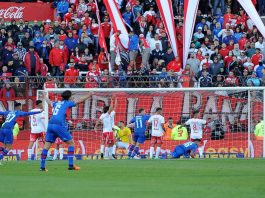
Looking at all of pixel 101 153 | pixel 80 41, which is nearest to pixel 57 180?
pixel 101 153

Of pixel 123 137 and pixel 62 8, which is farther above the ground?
pixel 62 8

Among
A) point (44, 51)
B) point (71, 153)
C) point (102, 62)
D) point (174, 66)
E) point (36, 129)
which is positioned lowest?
point (71, 153)

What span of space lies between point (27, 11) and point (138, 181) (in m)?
24.5

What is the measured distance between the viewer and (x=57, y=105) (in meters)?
25.3

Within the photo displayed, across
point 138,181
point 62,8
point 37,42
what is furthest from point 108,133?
point 138,181

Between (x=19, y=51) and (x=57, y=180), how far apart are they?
1859 centimetres

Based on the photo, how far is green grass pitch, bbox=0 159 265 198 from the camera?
17797mm

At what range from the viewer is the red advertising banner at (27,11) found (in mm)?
44125

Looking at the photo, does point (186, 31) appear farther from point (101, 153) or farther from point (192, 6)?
point (101, 153)

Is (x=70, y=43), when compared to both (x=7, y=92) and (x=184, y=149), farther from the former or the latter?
(x=184, y=149)

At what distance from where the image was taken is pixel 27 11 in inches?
1752

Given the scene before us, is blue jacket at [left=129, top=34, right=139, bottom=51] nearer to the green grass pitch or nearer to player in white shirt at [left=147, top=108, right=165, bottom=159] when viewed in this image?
player in white shirt at [left=147, top=108, right=165, bottom=159]

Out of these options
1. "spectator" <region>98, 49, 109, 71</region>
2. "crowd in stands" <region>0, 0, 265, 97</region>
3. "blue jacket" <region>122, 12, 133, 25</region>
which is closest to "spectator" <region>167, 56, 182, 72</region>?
"crowd in stands" <region>0, 0, 265, 97</region>

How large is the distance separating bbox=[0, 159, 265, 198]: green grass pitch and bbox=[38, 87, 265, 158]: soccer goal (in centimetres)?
749
